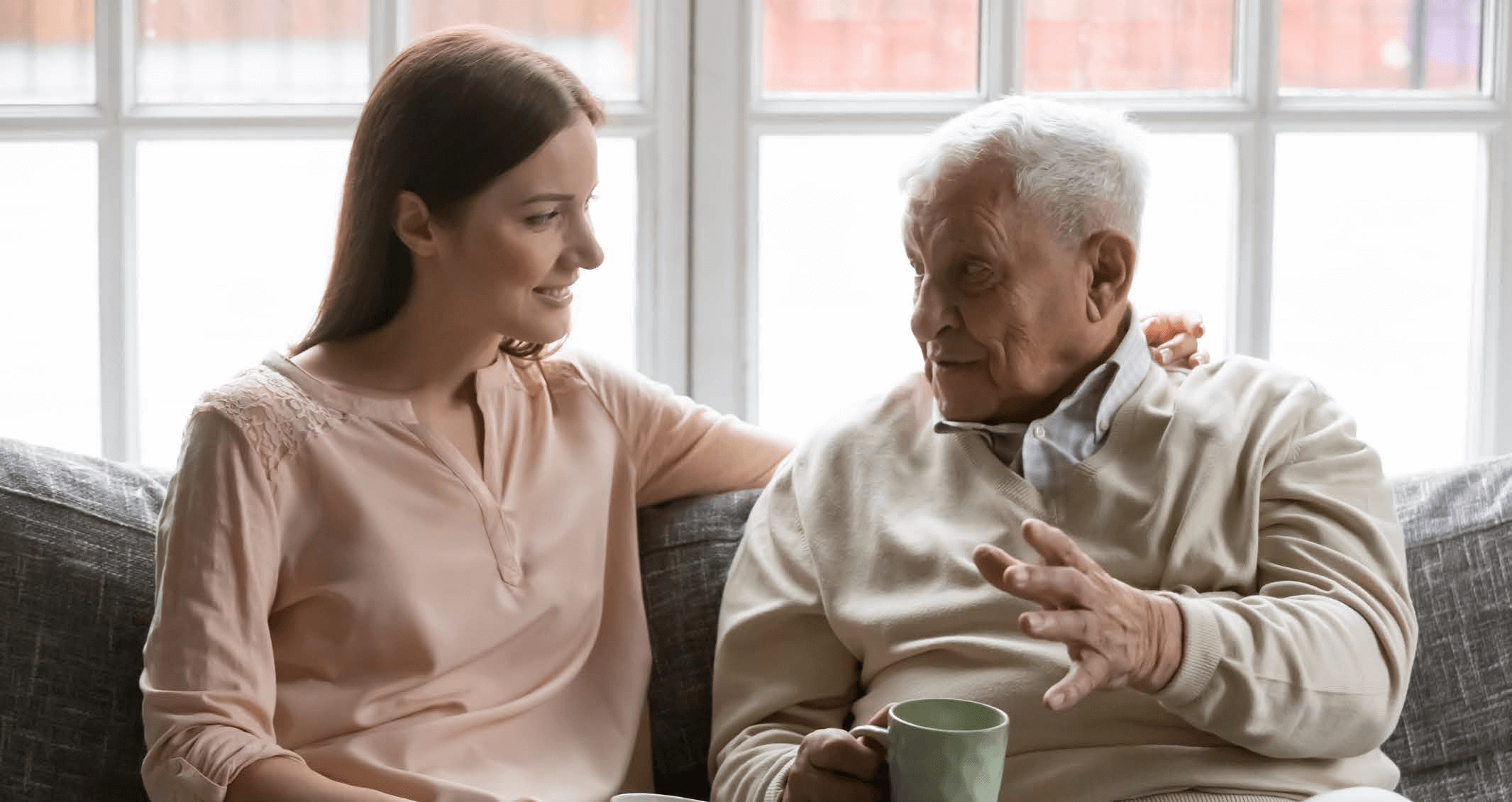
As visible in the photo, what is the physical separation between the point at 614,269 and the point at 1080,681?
137 centimetres

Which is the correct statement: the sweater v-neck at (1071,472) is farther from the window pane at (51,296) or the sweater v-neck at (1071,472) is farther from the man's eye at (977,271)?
the window pane at (51,296)

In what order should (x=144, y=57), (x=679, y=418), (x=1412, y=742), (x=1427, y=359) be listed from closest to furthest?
(x=1412, y=742)
(x=679, y=418)
(x=144, y=57)
(x=1427, y=359)

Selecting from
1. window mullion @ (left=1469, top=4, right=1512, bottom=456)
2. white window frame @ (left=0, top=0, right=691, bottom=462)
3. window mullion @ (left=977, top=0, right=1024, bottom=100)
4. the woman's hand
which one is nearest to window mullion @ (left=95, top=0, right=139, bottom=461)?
white window frame @ (left=0, top=0, right=691, bottom=462)

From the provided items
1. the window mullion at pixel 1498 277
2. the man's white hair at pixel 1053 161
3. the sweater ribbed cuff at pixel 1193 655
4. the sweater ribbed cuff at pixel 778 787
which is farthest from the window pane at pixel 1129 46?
the sweater ribbed cuff at pixel 778 787

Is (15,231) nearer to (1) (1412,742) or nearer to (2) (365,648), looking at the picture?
(2) (365,648)

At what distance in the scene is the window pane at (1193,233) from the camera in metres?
2.51

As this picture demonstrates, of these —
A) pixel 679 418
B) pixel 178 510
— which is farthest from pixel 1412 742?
pixel 178 510

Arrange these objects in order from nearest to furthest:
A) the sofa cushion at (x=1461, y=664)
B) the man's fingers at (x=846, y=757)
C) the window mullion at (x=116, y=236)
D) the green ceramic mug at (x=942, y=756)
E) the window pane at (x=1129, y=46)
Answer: the green ceramic mug at (x=942, y=756) → the man's fingers at (x=846, y=757) → the sofa cushion at (x=1461, y=664) → the window mullion at (x=116, y=236) → the window pane at (x=1129, y=46)

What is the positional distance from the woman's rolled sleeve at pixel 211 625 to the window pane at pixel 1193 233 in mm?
1491

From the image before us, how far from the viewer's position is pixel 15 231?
2.47 m

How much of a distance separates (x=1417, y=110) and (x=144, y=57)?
202cm

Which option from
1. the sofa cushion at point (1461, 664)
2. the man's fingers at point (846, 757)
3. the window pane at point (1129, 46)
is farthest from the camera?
the window pane at point (1129, 46)

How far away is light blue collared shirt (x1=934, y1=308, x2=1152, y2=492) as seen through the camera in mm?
1705

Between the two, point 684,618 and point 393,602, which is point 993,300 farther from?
point 393,602
